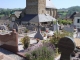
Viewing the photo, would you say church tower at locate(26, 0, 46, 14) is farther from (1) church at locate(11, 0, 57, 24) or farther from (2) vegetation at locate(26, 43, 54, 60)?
(2) vegetation at locate(26, 43, 54, 60)

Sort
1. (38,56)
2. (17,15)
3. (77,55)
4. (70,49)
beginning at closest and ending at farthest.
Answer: (70,49) < (38,56) < (77,55) < (17,15)

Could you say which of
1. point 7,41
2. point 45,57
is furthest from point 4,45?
point 45,57

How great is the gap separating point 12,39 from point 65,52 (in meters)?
4.69

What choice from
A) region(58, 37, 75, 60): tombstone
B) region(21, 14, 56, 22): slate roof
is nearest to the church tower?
region(21, 14, 56, 22): slate roof

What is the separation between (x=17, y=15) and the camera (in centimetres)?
4309

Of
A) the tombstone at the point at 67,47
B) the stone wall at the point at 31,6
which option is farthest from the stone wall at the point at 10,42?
the stone wall at the point at 31,6

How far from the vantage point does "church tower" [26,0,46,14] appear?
134ft

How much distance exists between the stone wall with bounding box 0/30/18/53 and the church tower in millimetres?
29318

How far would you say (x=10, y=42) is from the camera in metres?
11.4

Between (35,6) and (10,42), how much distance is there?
3074cm

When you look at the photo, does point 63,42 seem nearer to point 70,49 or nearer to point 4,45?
point 70,49

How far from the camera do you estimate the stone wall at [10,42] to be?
11.1 m

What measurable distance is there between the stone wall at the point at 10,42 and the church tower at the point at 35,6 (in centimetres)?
2932

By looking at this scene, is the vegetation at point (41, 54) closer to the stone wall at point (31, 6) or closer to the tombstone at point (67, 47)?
the tombstone at point (67, 47)
